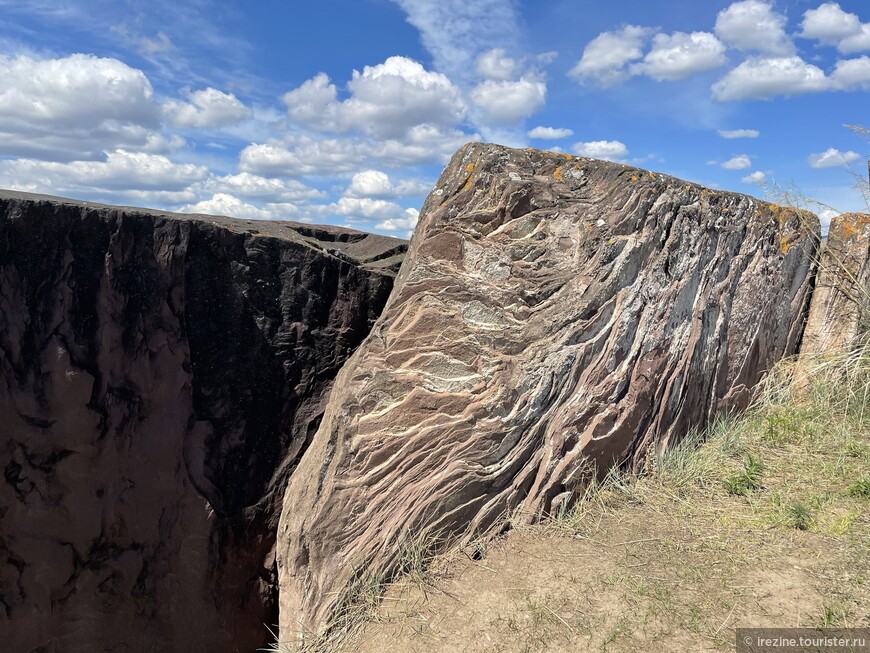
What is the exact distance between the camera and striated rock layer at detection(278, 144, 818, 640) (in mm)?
3385

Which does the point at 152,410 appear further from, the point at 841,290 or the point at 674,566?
the point at 841,290

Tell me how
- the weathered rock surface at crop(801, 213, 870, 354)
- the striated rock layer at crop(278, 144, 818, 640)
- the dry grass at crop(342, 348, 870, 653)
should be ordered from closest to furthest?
1. the dry grass at crop(342, 348, 870, 653)
2. the striated rock layer at crop(278, 144, 818, 640)
3. the weathered rock surface at crop(801, 213, 870, 354)

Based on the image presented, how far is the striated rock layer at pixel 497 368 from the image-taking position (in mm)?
3385

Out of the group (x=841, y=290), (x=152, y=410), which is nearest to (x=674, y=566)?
(x=152, y=410)

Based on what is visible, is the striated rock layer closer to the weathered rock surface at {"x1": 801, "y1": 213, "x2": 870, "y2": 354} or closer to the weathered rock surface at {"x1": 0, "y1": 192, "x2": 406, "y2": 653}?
the weathered rock surface at {"x1": 0, "y1": 192, "x2": 406, "y2": 653}

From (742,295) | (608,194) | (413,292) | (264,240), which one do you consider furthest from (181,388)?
(742,295)

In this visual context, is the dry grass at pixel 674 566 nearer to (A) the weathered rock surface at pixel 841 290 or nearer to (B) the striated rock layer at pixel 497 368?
(B) the striated rock layer at pixel 497 368

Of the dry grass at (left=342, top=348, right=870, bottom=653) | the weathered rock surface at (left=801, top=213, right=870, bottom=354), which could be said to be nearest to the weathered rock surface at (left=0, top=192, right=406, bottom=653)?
the dry grass at (left=342, top=348, right=870, bottom=653)

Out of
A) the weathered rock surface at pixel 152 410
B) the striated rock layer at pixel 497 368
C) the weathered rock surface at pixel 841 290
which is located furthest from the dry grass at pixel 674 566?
the weathered rock surface at pixel 152 410

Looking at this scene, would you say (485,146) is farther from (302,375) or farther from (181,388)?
(181,388)

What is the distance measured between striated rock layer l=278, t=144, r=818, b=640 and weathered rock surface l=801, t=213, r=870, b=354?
1769 millimetres

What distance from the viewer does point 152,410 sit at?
12.2 ft

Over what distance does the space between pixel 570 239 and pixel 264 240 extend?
1.78 m

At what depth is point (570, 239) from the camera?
3699 mm
